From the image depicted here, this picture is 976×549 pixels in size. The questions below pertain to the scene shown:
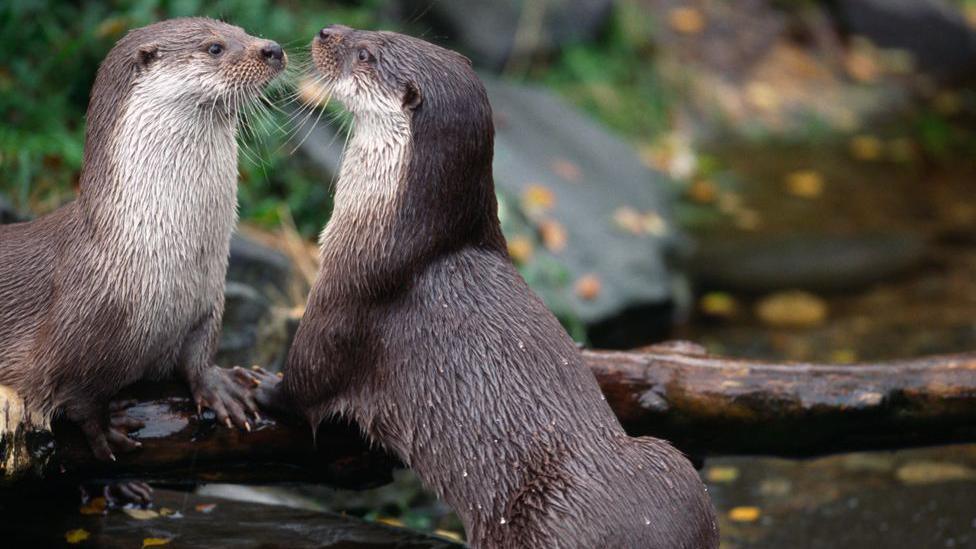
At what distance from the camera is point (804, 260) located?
646 centimetres

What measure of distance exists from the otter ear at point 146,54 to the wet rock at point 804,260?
3.76 meters

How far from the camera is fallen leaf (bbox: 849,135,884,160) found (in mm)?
7953

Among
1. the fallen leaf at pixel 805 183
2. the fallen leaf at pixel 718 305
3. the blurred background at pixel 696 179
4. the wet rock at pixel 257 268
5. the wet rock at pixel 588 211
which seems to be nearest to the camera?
the blurred background at pixel 696 179

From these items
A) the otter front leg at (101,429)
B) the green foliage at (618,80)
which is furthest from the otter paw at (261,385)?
the green foliage at (618,80)

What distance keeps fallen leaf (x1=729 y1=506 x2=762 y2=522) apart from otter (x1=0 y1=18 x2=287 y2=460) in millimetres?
1722

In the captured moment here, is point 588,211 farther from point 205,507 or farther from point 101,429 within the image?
point 101,429

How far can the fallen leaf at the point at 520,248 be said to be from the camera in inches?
207

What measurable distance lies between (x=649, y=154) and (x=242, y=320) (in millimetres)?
4058

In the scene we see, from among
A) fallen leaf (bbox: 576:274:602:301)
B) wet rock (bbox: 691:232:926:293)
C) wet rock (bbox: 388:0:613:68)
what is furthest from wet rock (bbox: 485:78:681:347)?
wet rock (bbox: 388:0:613:68)

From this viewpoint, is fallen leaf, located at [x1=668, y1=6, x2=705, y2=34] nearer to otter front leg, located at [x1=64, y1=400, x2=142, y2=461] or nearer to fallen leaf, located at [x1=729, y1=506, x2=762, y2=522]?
fallen leaf, located at [x1=729, y1=506, x2=762, y2=522]

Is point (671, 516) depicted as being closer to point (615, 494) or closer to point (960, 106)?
point (615, 494)

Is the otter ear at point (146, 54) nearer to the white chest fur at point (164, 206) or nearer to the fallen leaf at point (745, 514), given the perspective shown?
the white chest fur at point (164, 206)

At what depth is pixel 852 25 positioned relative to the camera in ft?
30.6

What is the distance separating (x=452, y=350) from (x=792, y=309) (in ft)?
11.6
